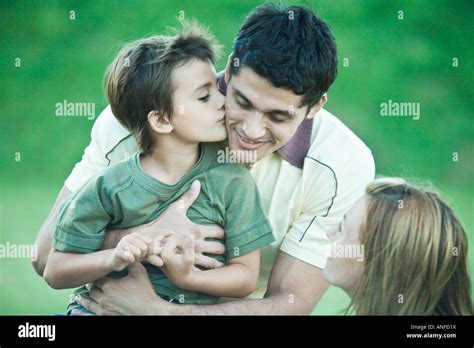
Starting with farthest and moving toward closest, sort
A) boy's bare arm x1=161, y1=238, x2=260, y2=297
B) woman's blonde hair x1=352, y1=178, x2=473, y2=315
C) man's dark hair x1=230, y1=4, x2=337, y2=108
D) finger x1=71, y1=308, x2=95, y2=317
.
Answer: finger x1=71, y1=308, x2=95, y2=317, woman's blonde hair x1=352, y1=178, x2=473, y2=315, boy's bare arm x1=161, y1=238, x2=260, y2=297, man's dark hair x1=230, y1=4, x2=337, y2=108

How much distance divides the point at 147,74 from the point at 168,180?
18.0 inches

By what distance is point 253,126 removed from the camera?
3828mm

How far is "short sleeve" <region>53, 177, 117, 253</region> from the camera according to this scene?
3854mm

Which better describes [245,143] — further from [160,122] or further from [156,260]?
[156,260]

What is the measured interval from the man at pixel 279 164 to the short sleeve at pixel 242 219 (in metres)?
0.07

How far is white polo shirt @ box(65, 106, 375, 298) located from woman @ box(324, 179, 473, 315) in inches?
2.9

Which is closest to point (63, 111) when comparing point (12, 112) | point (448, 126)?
point (12, 112)

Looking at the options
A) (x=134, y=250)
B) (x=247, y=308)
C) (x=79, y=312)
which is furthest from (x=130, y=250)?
(x=247, y=308)

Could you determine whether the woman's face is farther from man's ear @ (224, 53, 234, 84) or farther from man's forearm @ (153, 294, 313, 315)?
man's ear @ (224, 53, 234, 84)

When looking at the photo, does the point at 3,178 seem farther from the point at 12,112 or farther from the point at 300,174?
the point at 300,174

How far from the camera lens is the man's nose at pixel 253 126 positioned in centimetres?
383

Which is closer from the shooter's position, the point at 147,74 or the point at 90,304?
the point at 147,74

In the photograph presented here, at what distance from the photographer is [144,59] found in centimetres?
384

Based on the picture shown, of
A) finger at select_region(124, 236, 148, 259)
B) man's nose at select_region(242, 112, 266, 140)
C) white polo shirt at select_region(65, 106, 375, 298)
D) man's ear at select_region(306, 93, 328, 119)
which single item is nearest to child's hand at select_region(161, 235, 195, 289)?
finger at select_region(124, 236, 148, 259)
